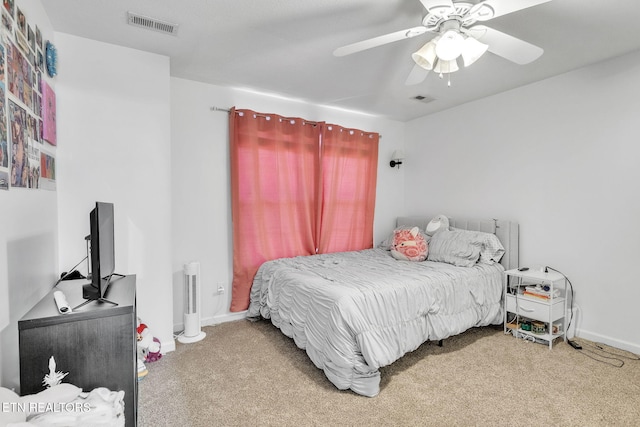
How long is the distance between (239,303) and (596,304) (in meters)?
3.26

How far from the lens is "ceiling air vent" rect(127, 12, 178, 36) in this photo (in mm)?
2039

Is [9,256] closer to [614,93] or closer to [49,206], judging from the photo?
[49,206]

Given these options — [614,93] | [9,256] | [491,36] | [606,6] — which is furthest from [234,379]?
[614,93]

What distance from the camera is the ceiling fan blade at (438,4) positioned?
5.02ft

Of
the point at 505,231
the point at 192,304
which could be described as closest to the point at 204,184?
the point at 192,304

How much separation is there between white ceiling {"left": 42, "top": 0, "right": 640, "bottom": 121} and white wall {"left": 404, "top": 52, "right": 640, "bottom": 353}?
253mm

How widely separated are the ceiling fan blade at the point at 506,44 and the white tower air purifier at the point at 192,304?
271 centimetres

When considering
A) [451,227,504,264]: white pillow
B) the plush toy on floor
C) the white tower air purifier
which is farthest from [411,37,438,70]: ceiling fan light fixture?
the plush toy on floor

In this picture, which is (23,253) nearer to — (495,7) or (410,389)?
(410,389)

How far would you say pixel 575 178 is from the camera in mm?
2887

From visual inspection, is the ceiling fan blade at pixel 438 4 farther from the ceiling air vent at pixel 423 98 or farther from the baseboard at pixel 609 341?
the baseboard at pixel 609 341

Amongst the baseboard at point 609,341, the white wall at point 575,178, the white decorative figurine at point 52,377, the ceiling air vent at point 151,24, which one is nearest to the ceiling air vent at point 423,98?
the white wall at point 575,178

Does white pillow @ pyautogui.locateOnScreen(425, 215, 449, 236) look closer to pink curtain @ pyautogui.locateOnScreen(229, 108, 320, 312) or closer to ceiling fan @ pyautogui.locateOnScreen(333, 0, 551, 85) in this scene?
pink curtain @ pyautogui.locateOnScreen(229, 108, 320, 312)

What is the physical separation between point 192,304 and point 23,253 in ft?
4.78
